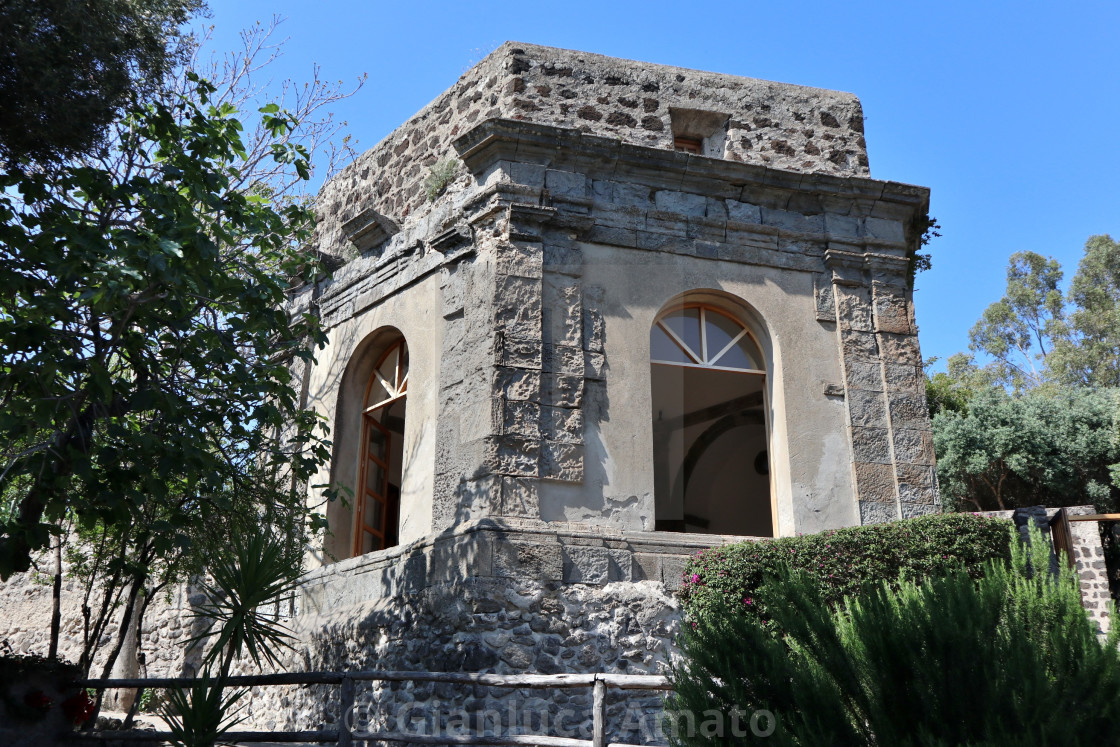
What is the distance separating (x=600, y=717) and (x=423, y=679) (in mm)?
1242

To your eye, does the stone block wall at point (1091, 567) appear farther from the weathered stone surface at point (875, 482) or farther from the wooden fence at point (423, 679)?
the wooden fence at point (423, 679)

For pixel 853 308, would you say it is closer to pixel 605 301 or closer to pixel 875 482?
pixel 875 482

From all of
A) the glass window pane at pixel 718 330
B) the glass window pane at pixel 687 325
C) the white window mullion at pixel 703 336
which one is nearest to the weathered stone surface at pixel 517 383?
the glass window pane at pixel 687 325

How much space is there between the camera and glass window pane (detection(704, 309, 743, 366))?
27.8 ft

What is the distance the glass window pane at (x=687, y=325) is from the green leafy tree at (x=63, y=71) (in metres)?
4.49

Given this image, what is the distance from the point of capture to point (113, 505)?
598 centimetres

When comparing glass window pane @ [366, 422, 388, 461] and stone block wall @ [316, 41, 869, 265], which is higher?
stone block wall @ [316, 41, 869, 265]

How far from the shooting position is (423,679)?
231 inches

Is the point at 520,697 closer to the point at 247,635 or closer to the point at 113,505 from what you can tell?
the point at 247,635

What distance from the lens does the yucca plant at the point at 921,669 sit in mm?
3682

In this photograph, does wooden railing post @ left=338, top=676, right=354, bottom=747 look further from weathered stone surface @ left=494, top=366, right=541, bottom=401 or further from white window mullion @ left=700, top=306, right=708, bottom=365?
white window mullion @ left=700, top=306, right=708, bottom=365

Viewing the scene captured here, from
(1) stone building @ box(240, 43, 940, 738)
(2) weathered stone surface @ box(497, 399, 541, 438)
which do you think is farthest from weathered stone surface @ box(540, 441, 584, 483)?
(2) weathered stone surface @ box(497, 399, 541, 438)

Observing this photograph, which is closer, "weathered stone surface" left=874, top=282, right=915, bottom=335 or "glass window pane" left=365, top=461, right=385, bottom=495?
"weathered stone surface" left=874, top=282, right=915, bottom=335

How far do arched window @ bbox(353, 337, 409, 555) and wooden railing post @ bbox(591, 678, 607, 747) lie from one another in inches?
156
